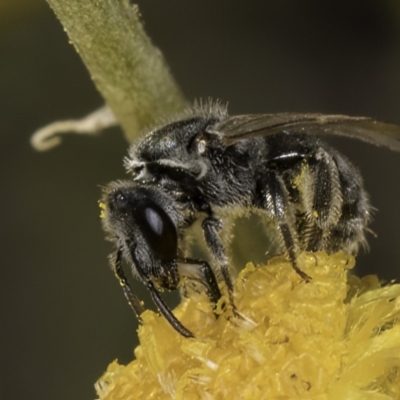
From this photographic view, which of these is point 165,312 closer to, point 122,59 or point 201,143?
point 201,143

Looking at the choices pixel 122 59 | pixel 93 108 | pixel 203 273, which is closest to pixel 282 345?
pixel 203 273

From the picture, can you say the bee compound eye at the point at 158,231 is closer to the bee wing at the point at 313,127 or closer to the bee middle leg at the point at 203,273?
the bee middle leg at the point at 203,273

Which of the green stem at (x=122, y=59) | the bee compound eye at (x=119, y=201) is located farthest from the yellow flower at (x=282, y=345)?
the green stem at (x=122, y=59)

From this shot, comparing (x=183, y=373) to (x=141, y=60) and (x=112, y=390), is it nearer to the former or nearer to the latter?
(x=112, y=390)

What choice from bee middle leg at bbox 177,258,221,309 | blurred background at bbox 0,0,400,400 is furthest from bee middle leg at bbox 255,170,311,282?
blurred background at bbox 0,0,400,400

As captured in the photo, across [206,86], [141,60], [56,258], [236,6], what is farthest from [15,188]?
[141,60]

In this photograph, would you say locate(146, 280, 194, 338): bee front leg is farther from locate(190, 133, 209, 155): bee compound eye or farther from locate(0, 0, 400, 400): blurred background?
locate(0, 0, 400, 400): blurred background
